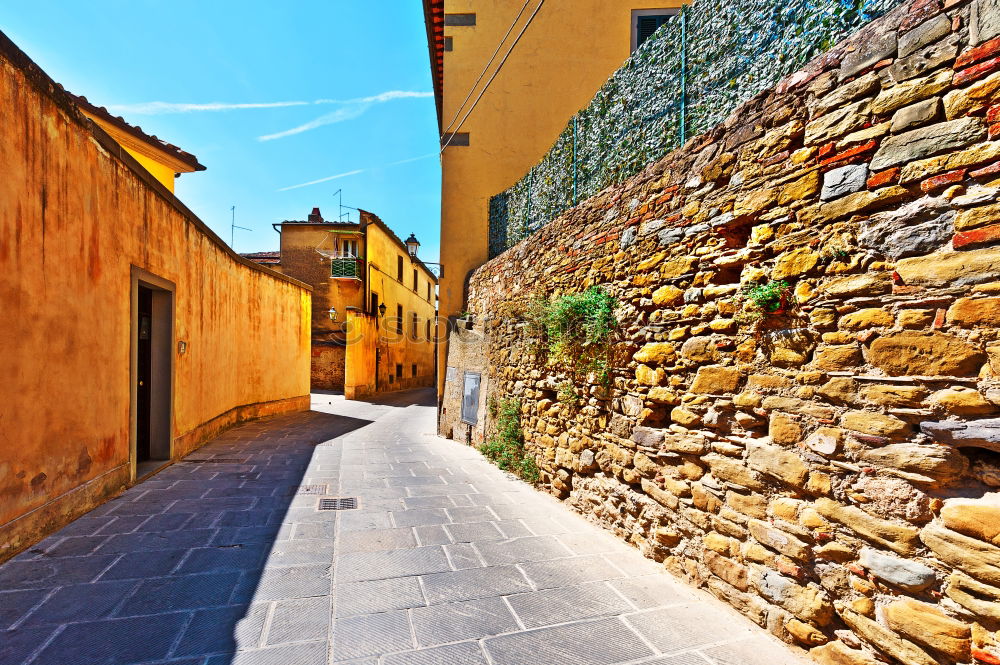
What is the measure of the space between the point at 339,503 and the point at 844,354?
4.02 metres

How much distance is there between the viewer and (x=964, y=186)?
170 centimetres

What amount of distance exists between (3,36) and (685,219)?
14.9 feet

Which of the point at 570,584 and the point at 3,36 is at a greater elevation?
the point at 3,36

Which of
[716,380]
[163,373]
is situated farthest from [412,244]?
[716,380]

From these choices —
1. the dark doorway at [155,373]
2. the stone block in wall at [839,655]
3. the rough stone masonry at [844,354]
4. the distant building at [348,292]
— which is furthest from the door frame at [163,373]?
the distant building at [348,292]

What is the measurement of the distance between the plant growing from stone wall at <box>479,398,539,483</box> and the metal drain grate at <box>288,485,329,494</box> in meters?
2.16

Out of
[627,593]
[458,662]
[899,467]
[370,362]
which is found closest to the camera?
[899,467]

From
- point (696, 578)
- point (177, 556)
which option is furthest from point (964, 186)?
point (177, 556)

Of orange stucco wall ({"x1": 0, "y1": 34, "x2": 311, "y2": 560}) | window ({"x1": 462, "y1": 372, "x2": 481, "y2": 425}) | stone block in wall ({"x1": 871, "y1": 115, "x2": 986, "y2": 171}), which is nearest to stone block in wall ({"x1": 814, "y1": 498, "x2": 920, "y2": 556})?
stone block in wall ({"x1": 871, "y1": 115, "x2": 986, "y2": 171})

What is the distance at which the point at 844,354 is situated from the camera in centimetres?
204

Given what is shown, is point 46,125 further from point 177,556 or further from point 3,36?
point 177,556

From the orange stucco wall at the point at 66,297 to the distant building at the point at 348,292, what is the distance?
37.8 ft

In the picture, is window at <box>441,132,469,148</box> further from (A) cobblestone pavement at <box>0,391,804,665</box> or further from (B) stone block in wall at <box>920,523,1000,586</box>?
(B) stone block in wall at <box>920,523,1000,586</box>

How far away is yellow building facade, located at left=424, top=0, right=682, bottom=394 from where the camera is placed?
826cm
